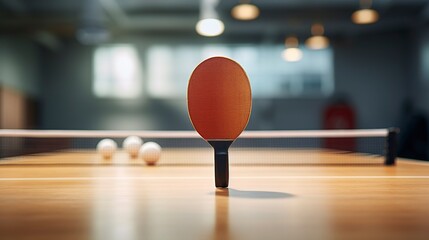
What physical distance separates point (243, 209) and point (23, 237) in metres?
0.61

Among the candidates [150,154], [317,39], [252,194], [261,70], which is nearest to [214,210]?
[252,194]

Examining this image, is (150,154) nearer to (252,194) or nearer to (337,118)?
(252,194)

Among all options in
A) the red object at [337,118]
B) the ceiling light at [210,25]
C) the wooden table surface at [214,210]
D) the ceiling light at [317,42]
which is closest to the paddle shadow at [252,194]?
the wooden table surface at [214,210]

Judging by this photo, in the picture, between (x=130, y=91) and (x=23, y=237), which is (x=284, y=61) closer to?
(x=130, y=91)

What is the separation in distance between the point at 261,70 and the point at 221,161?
748cm

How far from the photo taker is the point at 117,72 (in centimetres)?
916

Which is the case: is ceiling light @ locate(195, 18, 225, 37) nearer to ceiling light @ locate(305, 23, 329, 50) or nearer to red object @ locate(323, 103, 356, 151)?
ceiling light @ locate(305, 23, 329, 50)

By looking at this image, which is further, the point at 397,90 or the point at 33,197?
the point at 397,90

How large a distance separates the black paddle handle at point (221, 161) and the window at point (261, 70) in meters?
7.32

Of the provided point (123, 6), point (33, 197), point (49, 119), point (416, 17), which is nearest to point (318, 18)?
point (416, 17)

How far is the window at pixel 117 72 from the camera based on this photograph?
909 centimetres

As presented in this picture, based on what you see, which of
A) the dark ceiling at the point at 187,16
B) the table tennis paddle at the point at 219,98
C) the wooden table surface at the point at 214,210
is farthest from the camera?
the dark ceiling at the point at 187,16

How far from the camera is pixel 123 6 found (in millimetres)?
8742

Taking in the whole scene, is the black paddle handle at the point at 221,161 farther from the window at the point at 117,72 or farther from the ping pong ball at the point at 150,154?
the window at the point at 117,72
